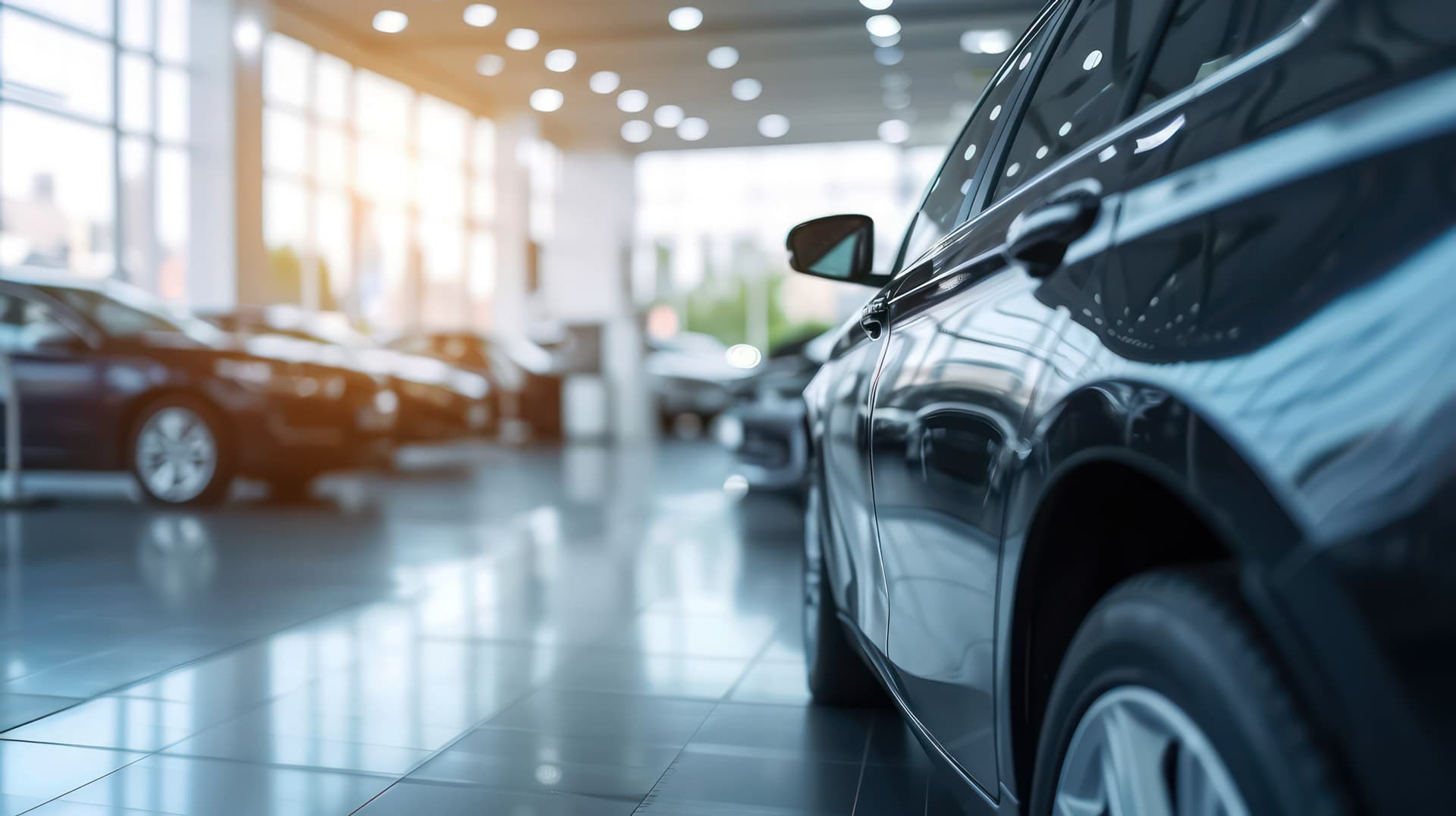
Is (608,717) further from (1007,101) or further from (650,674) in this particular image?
(1007,101)

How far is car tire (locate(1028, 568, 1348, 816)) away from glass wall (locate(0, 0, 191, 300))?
47.6 ft

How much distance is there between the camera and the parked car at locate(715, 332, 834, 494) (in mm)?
7227

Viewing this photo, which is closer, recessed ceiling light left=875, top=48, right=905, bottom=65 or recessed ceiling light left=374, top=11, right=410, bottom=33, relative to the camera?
recessed ceiling light left=374, top=11, right=410, bottom=33

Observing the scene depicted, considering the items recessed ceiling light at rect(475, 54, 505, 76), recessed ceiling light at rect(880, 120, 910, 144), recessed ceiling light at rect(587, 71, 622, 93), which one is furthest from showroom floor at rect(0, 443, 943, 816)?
recessed ceiling light at rect(880, 120, 910, 144)

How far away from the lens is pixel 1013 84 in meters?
2.21

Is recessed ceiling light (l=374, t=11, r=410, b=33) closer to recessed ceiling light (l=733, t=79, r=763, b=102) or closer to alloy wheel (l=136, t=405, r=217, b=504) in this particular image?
recessed ceiling light (l=733, t=79, r=763, b=102)

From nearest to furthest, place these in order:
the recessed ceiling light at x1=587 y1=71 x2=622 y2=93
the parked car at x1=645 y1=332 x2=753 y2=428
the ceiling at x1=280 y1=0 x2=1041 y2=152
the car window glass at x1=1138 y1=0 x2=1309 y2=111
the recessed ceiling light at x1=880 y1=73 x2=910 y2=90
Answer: the car window glass at x1=1138 y1=0 x2=1309 y2=111 → the ceiling at x1=280 y1=0 x2=1041 y2=152 → the parked car at x1=645 y1=332 x2=753 y2=428 → the recessed ceiling light at x1=587 y1=71 x2=622 y2=93 → the recessed ceiling light at x1=880 y1=73 x2=910 y2=90

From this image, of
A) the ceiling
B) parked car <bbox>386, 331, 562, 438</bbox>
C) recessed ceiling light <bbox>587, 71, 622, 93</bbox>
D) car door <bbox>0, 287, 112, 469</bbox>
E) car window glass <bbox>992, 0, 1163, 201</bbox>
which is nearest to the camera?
car window glass <bbox>992, 0, 1163, 201</bbox>

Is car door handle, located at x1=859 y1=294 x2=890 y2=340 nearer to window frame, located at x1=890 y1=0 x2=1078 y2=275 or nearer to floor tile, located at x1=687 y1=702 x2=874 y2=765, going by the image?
window frame, located at x1=890 y1=0 x2=1078 y2=275

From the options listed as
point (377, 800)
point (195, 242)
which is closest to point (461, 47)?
point (195, 242)

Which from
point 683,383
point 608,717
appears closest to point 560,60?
point 683,383

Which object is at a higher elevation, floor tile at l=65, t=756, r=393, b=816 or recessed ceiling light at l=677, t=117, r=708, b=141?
recessed ceiling light at l=677, t=117, r=708, b=141

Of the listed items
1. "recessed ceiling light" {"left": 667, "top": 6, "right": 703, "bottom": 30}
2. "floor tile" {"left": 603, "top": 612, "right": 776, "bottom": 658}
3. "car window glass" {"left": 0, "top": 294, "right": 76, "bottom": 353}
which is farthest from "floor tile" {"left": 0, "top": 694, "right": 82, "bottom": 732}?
"recessed ceiling light" {"left": 667, "top": 6, "right": 703, "bottom": 30}

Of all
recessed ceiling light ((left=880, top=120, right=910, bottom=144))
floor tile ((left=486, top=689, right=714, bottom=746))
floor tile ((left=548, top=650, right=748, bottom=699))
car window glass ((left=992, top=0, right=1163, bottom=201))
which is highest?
recessed ceiling light ((left=880, top=120, right=910, bottom=144))
